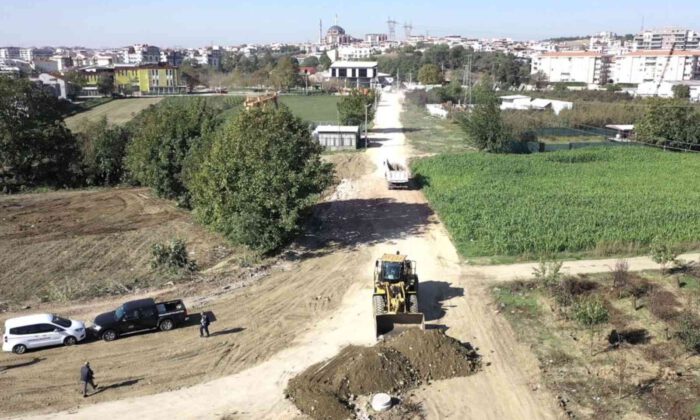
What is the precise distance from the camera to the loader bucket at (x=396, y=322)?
61.5 feet

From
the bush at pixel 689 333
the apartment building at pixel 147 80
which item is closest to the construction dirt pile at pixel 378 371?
the bush at pixel 689 333

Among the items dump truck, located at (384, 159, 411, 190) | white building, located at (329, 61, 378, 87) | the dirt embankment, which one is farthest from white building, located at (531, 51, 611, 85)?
the dirt embankment

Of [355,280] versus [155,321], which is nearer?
[155,321]

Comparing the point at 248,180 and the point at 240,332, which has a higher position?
the point at 248,180

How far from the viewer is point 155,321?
19.4 meters

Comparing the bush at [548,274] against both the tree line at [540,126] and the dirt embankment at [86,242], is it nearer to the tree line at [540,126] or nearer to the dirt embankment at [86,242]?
the dirt embankment at [86,242]

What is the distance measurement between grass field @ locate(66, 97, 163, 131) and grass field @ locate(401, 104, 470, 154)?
34.8m

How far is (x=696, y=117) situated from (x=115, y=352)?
178 feet

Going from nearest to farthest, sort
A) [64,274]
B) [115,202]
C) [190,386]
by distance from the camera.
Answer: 1. [190,386]
2. [64,274]
3. [115,202]

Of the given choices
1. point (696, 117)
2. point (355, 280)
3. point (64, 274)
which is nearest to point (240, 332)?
point (355, 280)

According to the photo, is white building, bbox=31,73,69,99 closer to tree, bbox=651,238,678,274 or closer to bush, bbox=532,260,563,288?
bush, bbox=532,260,563,288

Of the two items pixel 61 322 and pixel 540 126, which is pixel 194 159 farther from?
pixel 540 126

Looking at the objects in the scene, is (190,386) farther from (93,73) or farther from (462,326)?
(93,73)

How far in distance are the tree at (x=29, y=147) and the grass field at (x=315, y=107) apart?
3045 cm
